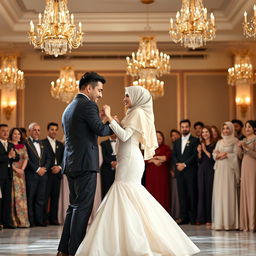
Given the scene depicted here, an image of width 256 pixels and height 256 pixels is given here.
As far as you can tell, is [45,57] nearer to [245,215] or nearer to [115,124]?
[245,215]

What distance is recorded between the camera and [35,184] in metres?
10.1

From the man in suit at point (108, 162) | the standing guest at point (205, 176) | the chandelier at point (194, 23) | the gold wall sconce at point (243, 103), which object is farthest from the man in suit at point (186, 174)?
the chandelier at point (194, 23)

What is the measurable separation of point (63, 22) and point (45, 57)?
6.04m

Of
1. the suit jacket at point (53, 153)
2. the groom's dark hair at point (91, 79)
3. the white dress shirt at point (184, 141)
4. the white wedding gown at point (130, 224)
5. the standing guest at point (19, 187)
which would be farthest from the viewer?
the white dress shirt at point (184, 141)

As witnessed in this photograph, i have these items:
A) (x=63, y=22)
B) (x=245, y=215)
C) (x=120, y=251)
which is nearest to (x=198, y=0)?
(x=63, y=22)

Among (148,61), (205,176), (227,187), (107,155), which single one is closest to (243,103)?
(205,176)

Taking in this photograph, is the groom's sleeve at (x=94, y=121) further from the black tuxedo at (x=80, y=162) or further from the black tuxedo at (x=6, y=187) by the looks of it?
the black tuxedo at (x=6, y=187)

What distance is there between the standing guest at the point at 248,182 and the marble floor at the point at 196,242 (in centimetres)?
29

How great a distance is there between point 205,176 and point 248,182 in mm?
1572

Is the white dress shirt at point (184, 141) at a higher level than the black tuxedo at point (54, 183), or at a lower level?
higher

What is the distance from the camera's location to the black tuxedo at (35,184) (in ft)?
33.0

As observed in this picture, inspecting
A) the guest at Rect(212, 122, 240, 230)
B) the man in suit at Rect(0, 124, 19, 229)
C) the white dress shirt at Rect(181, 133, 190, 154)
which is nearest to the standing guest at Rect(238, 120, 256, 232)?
the guest at Rect(212, 122, 240, 230)

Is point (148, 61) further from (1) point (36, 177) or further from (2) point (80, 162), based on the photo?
(2) point (80, 162)

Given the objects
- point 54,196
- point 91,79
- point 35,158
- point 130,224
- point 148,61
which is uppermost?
point 148,61
